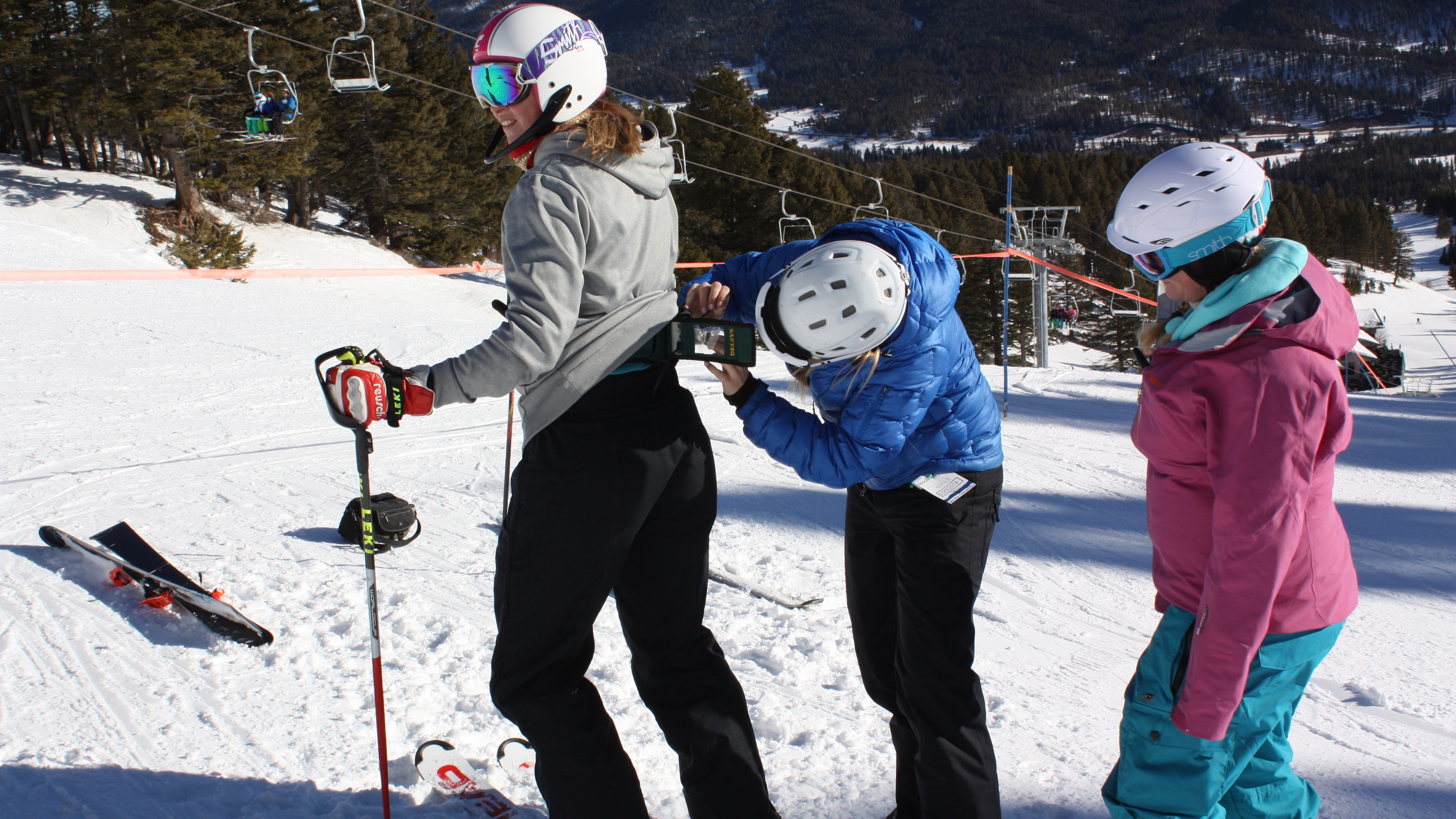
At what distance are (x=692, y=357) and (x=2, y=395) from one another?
313 inches

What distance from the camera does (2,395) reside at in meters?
7.16

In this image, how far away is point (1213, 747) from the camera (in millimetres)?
1668

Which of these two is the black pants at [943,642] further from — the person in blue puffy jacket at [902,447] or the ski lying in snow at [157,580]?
the ski lying in snow at [157,580]

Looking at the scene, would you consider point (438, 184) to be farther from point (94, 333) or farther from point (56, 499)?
point (56, 499)

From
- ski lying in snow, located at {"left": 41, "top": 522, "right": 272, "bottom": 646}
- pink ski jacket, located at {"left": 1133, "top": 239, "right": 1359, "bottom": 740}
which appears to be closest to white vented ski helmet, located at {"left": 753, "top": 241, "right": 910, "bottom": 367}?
pink ski jacket, located at {"left": 1133, "top": 239, "right": 1359, "bottom": 740}

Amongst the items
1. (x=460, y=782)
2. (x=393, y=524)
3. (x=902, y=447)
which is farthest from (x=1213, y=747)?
(x=393, y=524)

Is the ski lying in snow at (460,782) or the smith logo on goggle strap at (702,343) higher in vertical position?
the smith logo on goggle strap at (702,343)

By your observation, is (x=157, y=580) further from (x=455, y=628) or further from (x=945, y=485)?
(x=945, y=485)

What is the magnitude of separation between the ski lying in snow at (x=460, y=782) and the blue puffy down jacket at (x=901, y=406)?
1.27 meters

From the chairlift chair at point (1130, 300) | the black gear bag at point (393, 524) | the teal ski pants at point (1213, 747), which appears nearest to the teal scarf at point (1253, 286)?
the teal ski pants at point (1213, 747)

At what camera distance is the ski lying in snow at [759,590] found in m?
3.77

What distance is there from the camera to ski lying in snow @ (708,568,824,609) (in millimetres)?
3768

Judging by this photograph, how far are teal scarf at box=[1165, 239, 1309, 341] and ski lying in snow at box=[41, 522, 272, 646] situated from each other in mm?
3192

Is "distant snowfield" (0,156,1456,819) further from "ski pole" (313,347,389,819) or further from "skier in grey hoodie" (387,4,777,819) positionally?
"skier in grey hoodie" (387,4,777,819)
